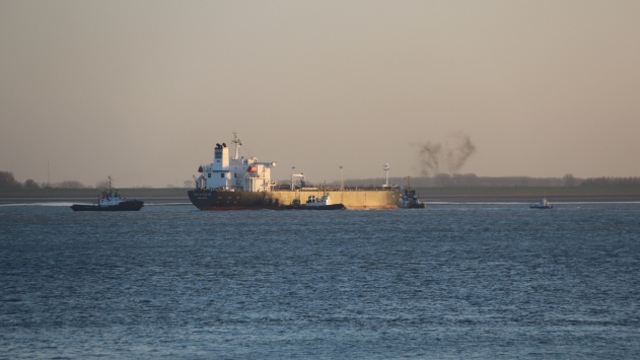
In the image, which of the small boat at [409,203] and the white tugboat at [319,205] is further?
the small boat at [409,203]

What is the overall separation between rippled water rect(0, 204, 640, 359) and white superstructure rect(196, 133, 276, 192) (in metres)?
64.0

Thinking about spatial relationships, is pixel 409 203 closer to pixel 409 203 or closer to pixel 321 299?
pixel 409 203

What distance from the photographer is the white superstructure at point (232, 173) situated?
464 ft

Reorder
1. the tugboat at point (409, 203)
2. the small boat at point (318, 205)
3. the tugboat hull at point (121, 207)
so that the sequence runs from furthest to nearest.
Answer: the tugboat at point (409, 203) < the small boat at point (318, 205) < the tugboat hull at point (121, 207)

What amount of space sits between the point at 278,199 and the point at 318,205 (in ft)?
25.5

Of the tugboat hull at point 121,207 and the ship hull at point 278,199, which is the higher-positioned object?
the ship hull at point 278,199

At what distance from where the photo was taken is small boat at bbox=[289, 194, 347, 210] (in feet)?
494

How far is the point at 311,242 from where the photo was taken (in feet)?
251

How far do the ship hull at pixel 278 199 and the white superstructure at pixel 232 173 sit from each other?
7.17 ft

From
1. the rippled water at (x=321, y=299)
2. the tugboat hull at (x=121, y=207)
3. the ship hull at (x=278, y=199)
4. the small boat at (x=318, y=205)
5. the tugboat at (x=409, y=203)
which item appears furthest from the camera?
the tugboat at (x=409, y=203)

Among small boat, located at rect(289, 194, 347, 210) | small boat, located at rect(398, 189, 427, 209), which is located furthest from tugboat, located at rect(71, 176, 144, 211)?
small boat, located at rect(398, 189, 427, 209)

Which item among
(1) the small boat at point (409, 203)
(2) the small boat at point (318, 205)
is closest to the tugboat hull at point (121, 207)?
(2) the small boat at point (318, 205)

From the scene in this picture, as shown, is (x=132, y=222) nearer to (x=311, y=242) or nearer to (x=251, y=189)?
(x=251, y=189)

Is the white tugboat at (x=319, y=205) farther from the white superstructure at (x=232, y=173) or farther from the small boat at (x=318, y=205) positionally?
the white superstructure at (x=232, y=173)
